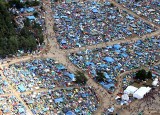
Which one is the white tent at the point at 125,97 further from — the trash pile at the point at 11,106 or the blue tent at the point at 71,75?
the trash pile at the point at 11,106

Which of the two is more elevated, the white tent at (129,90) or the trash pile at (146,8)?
the trash pile at (146,8)

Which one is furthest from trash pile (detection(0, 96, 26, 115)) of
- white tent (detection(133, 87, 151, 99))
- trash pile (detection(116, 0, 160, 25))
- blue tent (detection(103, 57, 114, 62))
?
trash pile (detection(116, 0, 160, 25))

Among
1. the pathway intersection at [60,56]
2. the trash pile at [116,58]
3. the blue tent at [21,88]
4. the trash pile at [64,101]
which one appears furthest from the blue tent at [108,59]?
the blue tent at [21,88]

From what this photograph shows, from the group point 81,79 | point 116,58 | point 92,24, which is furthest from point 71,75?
point 92,24

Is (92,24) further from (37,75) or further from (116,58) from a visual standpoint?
(37,75)

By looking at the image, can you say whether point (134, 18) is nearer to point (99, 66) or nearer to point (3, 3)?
point (99, 66)

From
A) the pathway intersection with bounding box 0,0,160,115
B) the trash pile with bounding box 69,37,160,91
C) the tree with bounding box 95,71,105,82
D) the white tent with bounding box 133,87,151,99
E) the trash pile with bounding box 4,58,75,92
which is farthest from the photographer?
the trash pile with bounding box 69,37,160,91

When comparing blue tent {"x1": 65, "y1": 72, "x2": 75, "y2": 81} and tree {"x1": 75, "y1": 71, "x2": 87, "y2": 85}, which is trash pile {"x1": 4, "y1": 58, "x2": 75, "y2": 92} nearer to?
blue tent {"x1": 65, "y1": 72, "x2": 75, "y2": 81}
